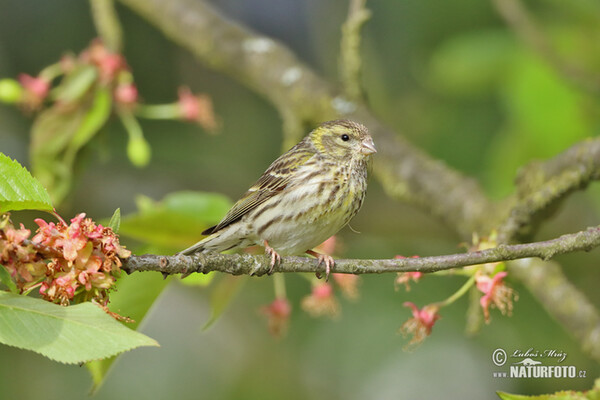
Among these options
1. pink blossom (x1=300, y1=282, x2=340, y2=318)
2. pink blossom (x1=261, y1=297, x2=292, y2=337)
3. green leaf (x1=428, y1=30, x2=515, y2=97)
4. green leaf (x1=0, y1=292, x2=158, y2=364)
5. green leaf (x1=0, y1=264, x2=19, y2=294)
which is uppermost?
green leaf (x1=428, y1=30, x2=515, y2=97)

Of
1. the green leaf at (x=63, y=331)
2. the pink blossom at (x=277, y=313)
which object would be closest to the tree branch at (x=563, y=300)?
the pink blossom at (x=277, y=313)

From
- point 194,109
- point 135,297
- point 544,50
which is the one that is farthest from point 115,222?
point 544,50

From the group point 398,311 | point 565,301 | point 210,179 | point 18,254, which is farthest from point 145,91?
point 18,254

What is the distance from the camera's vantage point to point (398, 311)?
5.77 metres

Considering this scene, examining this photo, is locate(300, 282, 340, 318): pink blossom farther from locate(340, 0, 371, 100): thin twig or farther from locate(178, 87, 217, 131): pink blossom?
locate(178, 87, 217, 131): pink blossom

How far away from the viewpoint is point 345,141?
3.39 m

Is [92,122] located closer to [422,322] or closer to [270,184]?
[270,184]

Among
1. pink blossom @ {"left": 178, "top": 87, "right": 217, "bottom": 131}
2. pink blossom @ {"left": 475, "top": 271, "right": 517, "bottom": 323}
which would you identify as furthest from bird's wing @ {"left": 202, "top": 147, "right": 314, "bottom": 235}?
pink blossom @ {"left": 475, "top": 271, "right": 517, "bottom": 323}

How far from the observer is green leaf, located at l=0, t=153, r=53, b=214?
166 centimetres

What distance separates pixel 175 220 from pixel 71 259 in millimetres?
1081

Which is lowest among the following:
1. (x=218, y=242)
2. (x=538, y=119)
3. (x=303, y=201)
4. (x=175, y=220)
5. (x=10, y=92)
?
(x=175, y=220)

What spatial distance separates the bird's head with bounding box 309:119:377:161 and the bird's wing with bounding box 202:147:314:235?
0.29ft

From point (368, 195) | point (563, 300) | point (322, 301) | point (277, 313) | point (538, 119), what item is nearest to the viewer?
point (563, 300)

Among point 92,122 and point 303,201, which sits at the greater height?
point 92,122
